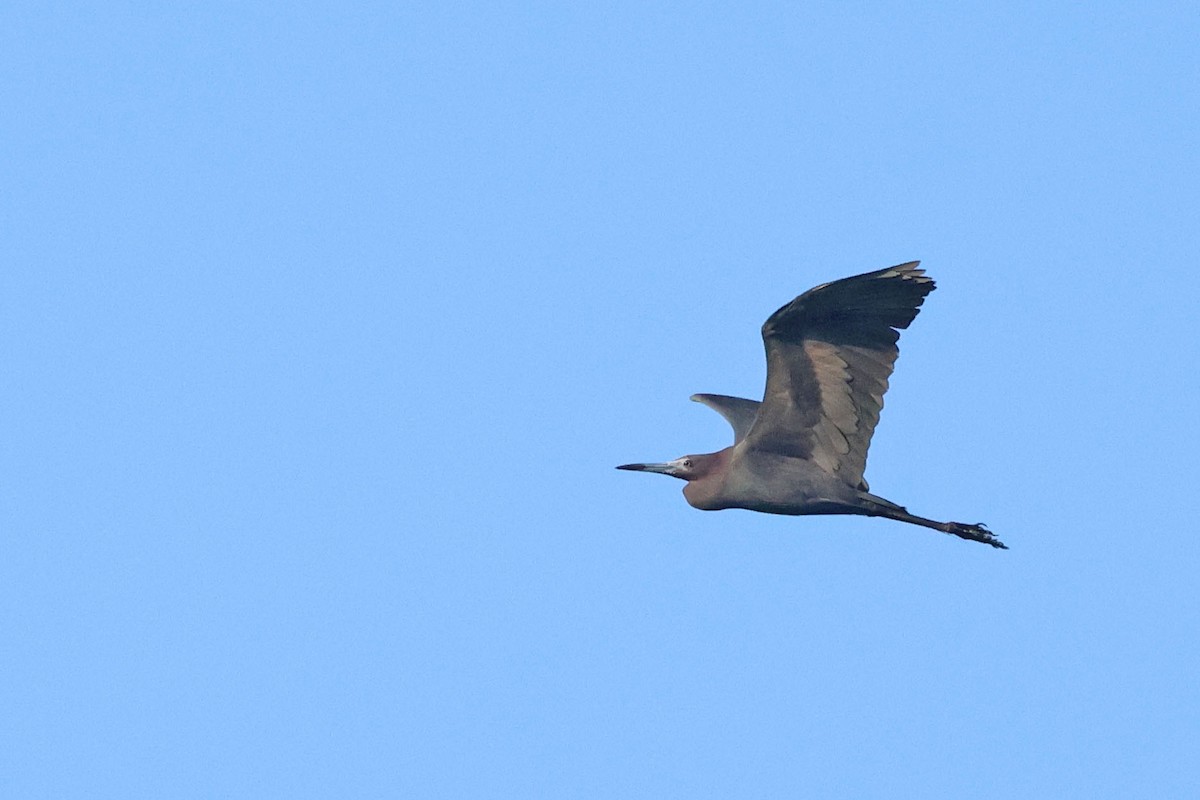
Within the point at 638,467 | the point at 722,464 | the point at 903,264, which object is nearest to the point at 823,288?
the point at 903,264

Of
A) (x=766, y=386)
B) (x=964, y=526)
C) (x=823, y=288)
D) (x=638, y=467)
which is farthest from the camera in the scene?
(x=638, y=467)

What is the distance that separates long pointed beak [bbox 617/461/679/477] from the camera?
18.4 meters

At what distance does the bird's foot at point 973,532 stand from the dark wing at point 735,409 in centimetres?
238

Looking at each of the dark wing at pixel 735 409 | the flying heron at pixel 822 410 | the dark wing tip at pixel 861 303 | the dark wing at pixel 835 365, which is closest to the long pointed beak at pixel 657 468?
the flying heron at pixel 822 410

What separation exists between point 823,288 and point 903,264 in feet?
2.38

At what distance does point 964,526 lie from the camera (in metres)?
17.7

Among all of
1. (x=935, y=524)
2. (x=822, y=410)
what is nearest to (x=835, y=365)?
(x=822, y=410)

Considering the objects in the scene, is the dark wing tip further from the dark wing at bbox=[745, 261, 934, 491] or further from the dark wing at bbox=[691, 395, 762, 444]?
the dark wing at bbox=[691, 395, 762, 444]

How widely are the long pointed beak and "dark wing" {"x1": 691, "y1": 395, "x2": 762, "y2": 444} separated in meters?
0.77

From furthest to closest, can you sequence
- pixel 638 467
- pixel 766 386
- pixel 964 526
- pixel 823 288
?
pixel 638 467
pixel 964 526
pixel 766 386
pixel 823 288

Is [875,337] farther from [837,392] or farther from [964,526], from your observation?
[964,526]

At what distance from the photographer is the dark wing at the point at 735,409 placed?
19.0m

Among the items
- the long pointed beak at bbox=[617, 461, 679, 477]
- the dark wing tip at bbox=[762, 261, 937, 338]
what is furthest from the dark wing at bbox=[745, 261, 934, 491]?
the long pointed beak at bbox=[617, 461, 679, 477]

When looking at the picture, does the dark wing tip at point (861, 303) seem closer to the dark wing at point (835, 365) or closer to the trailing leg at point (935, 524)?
the dark wing at point (835, 365)
